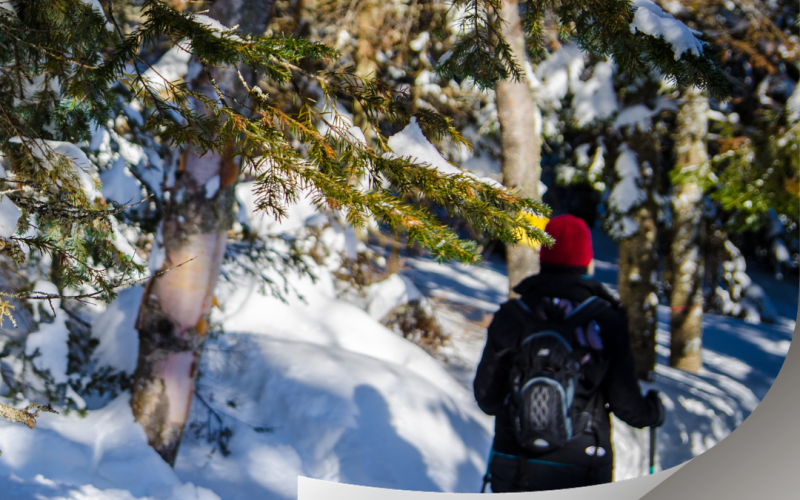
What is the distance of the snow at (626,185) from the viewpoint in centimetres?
689

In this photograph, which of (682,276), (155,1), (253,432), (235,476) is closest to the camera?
(155,1)

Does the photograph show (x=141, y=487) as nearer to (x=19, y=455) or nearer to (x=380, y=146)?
(x=19, y=455)

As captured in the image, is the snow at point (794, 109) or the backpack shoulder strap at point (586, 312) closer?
the backpack shoulder strap at point (586, 312)

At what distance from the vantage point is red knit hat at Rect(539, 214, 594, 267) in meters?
2.13

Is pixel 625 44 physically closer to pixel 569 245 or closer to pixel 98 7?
pixel 569 245

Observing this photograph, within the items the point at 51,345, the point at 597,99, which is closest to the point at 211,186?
the point at 51,345

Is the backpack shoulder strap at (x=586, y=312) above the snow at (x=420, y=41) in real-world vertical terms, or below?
below

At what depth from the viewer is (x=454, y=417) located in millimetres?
4293

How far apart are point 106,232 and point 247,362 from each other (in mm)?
2693

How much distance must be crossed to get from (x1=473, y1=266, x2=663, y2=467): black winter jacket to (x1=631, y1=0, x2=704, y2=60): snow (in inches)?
35.2

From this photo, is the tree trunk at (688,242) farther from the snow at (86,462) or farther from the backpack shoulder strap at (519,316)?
the snow at (86,462)

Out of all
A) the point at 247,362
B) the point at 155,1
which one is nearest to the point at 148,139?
the point at 247,362

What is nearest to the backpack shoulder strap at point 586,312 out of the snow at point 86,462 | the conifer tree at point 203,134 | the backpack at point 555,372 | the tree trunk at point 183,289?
the backpack at point 555,372

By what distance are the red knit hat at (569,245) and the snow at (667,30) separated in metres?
0.74
